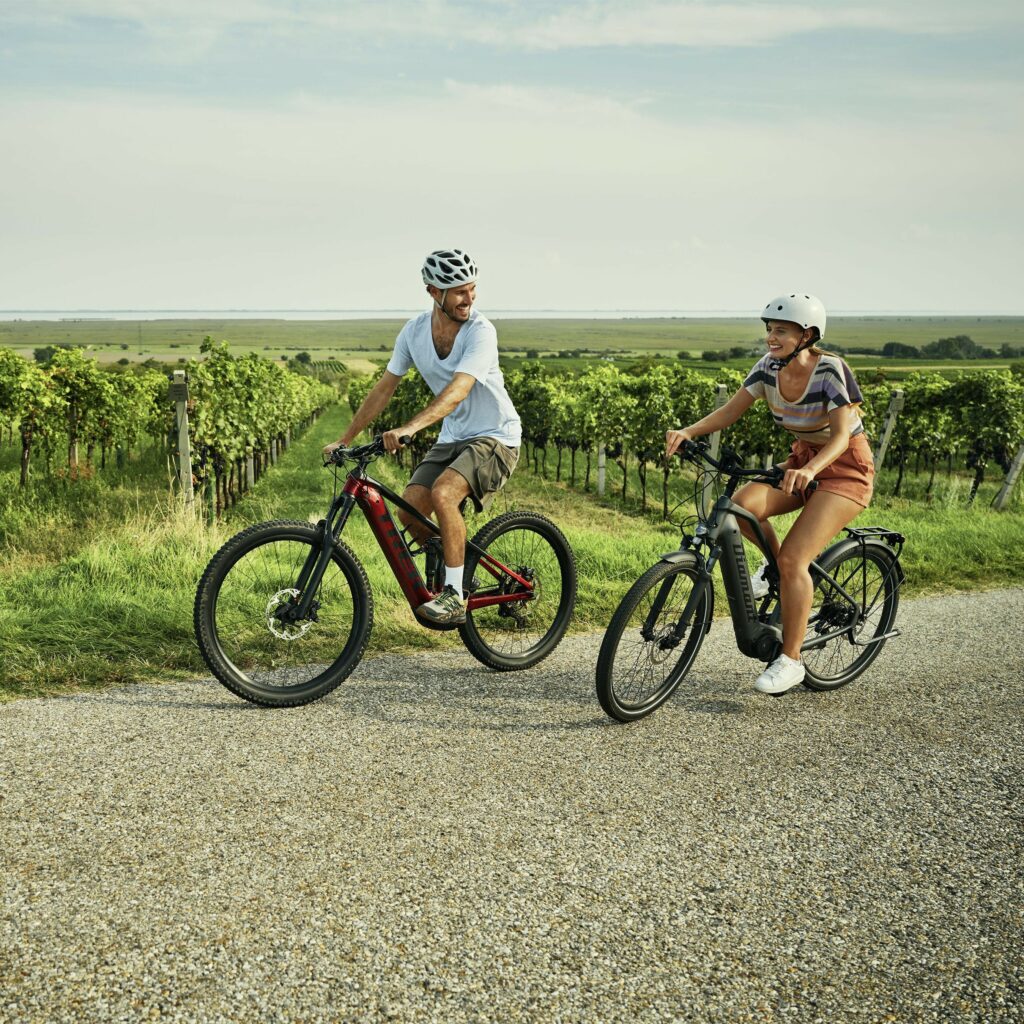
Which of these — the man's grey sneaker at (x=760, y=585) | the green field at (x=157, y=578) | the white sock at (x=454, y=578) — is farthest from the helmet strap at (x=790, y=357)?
the green field at (x=157, y=578)

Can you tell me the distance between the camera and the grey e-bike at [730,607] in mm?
4230

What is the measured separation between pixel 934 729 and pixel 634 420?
61.0 feet

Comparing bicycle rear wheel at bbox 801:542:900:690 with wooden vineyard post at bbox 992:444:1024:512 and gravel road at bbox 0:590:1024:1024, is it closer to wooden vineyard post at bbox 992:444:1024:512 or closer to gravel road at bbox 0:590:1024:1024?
gravel road at bbox 0:590:1024:1024

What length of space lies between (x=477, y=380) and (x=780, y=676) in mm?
2048

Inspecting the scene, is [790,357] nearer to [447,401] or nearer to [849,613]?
[849,613]

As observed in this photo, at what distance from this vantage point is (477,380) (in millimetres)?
4707

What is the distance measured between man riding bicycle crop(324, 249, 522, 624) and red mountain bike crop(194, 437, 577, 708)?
0.13 m

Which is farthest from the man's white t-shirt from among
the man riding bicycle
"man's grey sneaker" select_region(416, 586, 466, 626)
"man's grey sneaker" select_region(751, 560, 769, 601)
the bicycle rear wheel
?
the bicycle rear wheel

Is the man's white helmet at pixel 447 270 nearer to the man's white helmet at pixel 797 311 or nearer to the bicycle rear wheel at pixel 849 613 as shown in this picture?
the man's white helmet at pixel 797 311

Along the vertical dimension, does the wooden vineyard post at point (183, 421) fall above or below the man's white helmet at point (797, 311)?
below

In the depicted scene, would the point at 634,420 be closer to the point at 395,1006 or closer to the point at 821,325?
the point at 821,325

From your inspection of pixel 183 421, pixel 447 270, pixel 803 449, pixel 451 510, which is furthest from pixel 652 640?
pixel 183 421

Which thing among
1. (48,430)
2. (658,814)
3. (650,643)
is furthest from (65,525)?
(48,430)

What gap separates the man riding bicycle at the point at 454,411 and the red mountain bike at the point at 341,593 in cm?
13
